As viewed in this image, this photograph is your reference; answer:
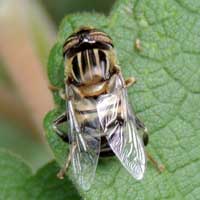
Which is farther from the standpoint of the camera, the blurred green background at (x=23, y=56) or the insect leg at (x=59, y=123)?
the blurred green background at (x=23, y=56)

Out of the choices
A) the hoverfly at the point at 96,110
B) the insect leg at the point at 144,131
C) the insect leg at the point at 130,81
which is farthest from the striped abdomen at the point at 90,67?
the insect leg at the point at 144,131

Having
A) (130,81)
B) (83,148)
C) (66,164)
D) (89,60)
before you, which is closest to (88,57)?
(89,60)

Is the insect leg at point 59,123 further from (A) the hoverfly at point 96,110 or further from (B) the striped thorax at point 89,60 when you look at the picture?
(B) the striped thorax at point 89,60

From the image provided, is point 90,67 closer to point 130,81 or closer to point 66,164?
point 130,81

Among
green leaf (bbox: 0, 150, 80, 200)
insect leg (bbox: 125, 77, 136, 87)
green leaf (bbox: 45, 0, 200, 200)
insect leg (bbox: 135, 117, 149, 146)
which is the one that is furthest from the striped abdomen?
green leaf (bbox: 0, 150, 80, 200)

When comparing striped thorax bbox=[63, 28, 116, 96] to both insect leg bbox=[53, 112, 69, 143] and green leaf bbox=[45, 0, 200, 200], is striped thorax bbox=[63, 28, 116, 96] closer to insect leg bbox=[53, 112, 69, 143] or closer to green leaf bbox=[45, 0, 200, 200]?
green leaf bbox=[45, 0, 200, 200]

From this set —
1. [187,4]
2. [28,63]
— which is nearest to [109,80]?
[187,4]

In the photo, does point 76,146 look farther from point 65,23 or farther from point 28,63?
point 28,63
